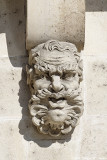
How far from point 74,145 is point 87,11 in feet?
1.91

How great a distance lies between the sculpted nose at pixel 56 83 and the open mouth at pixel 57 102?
0.15 ft

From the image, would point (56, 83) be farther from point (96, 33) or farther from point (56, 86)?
point (96, 33)

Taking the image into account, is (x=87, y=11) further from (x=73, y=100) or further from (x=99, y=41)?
(x=73, y=100)

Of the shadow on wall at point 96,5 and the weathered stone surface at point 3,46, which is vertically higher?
the shadow on wall at point 96,5

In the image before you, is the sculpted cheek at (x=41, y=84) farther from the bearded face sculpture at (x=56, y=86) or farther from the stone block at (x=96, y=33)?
the stone block at (x=96, y=33)

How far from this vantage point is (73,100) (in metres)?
2.08

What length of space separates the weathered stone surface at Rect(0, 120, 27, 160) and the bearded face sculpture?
98 mm

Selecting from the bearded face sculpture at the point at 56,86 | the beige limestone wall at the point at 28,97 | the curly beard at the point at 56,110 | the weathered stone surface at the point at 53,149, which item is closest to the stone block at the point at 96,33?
the beige limestone wall at the point at 28,97

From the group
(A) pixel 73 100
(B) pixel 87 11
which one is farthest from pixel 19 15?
(A) pixel 73 100

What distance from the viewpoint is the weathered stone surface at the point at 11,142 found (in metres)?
2.13

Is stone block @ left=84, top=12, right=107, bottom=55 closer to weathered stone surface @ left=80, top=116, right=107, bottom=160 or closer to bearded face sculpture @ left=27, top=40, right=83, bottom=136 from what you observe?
bearded face sculpture @ left=27, top=40, right=83, bottom=136

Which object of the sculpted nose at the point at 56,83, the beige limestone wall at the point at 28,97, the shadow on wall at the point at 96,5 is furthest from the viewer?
the shadow on wall at the point at 96,5

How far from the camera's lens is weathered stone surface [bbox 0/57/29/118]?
2178mm

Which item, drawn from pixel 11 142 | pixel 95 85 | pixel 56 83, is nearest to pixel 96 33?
pixel 95 85
